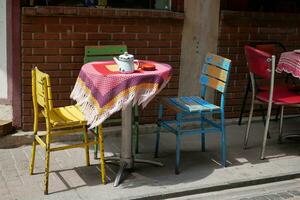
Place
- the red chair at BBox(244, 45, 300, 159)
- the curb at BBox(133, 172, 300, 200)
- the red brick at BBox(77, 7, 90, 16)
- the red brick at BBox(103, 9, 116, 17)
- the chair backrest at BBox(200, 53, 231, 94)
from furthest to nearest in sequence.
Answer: the red brick at BBox(103, 9, 116, 17) → the red brick at BBox(77, 7, 90, 16) → the red chair at BBox(244, 45, 300, 159) → the chair backrest at BBox(200, 53, 231, 94) → the curb at BBox(133, 172, 300, 200)

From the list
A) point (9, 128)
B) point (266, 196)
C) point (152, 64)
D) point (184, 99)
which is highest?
point (152, 64)

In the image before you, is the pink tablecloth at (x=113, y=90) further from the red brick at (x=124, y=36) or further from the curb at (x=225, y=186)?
the red brick at (x=124, y=36)

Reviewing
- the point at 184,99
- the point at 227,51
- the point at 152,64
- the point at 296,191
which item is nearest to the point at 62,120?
the point at 152,64

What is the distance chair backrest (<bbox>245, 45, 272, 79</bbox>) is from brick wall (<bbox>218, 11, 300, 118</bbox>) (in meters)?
1.02

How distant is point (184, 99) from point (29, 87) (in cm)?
170

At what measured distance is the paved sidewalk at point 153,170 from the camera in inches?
182

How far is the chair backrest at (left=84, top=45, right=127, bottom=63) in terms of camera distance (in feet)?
18.7

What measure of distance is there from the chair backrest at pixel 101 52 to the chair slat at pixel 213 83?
3.31ft

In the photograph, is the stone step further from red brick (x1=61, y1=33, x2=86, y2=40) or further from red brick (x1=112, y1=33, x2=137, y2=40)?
red brick (x1=112, y1=33, x2=137, y2=40)

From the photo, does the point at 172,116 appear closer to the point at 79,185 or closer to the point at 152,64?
Answer: the point at 152,64

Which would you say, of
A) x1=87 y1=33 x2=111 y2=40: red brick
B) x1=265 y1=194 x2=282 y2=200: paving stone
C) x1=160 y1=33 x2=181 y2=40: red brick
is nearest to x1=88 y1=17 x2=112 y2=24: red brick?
x1=87 y1=33 x2=111 y2=40: red brick

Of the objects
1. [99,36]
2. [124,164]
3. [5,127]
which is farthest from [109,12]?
[124,164]

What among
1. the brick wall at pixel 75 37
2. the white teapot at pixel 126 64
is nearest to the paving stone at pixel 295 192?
the white teapot at pixel 126 64

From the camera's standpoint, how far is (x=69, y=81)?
5.92 meters
